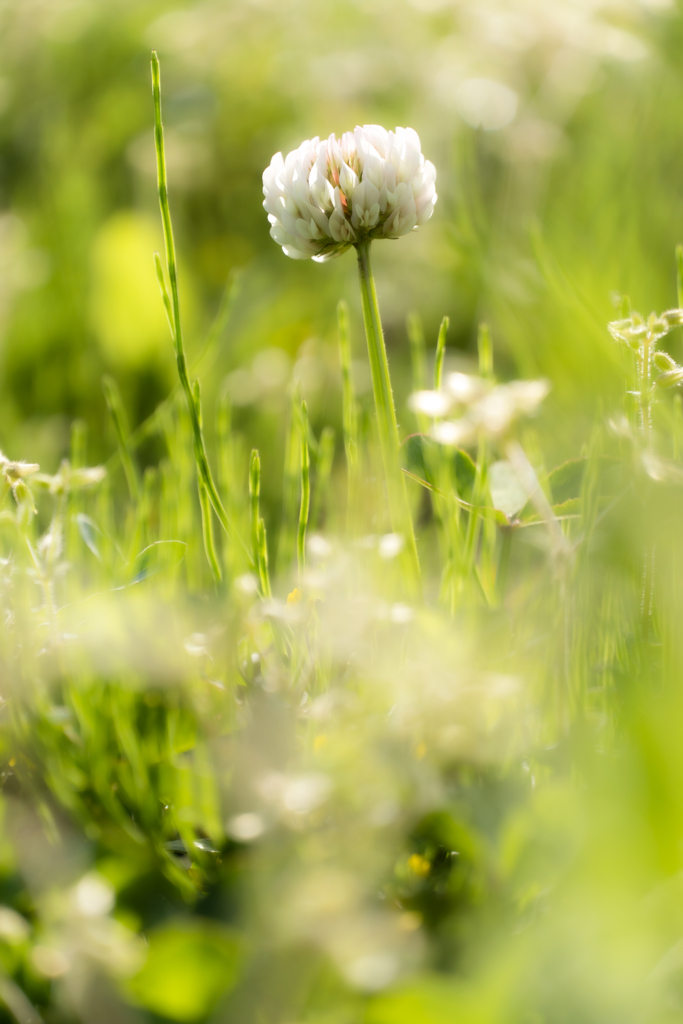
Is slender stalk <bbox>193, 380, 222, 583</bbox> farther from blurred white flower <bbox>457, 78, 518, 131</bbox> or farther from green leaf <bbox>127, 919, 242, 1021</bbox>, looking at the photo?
blurred white flower <bbox>457, 78, 518, 131</bbox>

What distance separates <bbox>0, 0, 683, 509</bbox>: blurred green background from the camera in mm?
1123

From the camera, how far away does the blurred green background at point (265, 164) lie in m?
1.12

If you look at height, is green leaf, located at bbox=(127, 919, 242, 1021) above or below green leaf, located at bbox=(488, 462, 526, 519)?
below

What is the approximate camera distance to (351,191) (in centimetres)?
44

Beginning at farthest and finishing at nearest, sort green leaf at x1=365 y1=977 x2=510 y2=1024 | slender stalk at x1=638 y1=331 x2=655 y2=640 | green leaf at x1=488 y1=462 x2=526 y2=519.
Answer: green leaf at x1=488 y1=462 x2=526 y2=519
slender stalk at x1=638 y1=331 x2=655 y2=640
green leaf at x1=365 y1=977 x2=510 y2=1024

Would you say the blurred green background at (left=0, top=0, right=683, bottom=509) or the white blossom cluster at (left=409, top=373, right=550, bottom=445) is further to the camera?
the blurred green background at (left=0, top=0, right=683, bottom=509)

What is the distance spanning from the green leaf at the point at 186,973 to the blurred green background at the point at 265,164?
2.29 feet

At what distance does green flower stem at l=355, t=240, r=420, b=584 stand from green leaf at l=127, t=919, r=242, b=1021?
22cm

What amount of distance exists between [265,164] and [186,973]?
153cm

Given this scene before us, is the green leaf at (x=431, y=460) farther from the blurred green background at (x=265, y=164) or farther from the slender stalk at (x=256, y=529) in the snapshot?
the blurred green background at (x=265, y=164)

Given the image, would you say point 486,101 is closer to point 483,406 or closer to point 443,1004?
point 483,406

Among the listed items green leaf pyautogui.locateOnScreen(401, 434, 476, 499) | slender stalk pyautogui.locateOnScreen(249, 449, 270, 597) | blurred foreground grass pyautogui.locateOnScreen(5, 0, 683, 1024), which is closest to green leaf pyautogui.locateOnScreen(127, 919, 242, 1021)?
blurred foreground grass pyautogui.locateOnScreen(5, 0, 683, 1024)

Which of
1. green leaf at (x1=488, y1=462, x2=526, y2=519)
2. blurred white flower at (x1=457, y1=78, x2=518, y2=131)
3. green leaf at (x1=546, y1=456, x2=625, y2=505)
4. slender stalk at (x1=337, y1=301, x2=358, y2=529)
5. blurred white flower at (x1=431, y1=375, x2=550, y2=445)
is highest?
blurred white flower at (x1=457, y1=78, x2=518, y2=131)

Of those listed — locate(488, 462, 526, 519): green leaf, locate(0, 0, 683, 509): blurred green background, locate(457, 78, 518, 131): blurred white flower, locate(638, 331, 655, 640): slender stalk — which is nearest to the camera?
locate(638, 331, 655, 640): slender stalk
